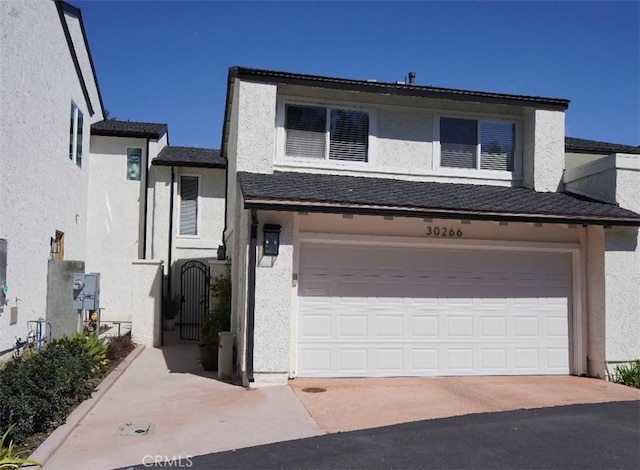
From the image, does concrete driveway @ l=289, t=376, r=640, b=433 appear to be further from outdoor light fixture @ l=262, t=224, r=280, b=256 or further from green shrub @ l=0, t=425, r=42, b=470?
green shrub @ l=0, t=425, r=42, b=470

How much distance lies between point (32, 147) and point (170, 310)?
766 centimetres

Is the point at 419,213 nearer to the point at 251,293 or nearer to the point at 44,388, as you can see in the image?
the point at 251,293

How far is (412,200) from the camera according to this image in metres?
9.89

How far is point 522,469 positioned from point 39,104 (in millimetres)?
10336

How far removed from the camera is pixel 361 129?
1167 cm

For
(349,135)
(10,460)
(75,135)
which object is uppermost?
(75,135)

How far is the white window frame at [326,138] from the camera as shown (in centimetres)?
1118

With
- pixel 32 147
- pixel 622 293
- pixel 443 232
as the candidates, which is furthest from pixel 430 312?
pixel 32 147

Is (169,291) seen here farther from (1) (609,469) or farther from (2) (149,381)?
(1) (609,469)

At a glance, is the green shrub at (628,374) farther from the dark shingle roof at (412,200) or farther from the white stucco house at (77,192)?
the white stucco house at (77,192)

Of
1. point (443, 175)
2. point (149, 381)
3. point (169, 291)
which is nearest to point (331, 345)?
point (149, 381)

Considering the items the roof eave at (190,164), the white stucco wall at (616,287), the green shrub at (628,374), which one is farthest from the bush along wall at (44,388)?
the roof eave at (190,164)

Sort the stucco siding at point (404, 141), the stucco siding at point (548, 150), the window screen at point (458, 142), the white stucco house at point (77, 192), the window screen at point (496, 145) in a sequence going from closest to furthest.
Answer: the white stucco house at point (77, 192), the stucco siding at point (404, 141), the stucco siding at point (548, 150), the window screen at point (458, 142), the window screen at point (496, 145)

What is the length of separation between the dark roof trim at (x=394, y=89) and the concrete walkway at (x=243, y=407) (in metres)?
5.51
